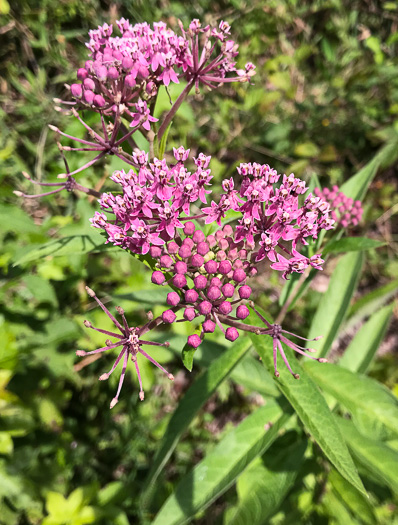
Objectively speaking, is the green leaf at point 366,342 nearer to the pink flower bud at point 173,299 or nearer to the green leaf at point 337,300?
the green leaf at point 337,300

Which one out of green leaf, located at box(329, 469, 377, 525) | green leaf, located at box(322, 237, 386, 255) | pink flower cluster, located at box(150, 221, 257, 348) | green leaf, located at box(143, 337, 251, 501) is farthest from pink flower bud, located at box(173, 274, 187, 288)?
green leaf, located at box(329, 469, 377, 525)

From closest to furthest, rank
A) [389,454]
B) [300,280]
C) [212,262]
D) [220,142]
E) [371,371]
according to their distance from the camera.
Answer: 1. [212,262]
2. [389,454]
3. [300,280]
4. [371,371]
5. [220,142]

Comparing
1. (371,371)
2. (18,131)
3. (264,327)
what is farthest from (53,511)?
(18,131)

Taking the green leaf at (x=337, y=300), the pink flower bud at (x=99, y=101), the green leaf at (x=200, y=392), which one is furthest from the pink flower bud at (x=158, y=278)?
the green leaf at (x=337, y=300)

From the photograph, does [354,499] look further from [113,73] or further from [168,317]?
[113,73]

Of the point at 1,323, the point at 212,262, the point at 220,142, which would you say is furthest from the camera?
the point at 220,142

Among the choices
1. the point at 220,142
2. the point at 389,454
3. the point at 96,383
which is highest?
the point at 220,142

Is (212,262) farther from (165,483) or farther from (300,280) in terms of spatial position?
(165,483)

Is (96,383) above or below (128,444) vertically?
above
